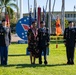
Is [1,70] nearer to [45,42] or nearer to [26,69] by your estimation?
[26,69]

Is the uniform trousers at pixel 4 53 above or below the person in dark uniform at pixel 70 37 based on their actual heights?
below

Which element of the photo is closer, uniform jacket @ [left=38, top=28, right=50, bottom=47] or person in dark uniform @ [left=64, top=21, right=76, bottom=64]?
uniform jacket @ [left=38, top=28, right=50, bottom=47]

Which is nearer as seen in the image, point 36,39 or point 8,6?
point 36,39

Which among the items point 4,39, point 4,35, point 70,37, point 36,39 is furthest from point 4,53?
point 70,37

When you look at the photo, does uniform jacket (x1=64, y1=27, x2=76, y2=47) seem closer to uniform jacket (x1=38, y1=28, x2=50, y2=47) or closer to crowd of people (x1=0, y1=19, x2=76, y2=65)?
crowd of people (x1=0, y1=19, x2=76, y2=65)

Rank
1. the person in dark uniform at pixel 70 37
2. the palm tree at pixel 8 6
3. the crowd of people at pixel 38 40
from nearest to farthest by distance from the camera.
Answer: the crowd of people at pixel 38 40
the person in dark uniform at pixel 70 37
the palm tree at pixel 8 6

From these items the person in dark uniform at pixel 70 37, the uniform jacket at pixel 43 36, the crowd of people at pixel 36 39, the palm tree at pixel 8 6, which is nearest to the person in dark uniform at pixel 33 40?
the crowd of people at pixel 36 39

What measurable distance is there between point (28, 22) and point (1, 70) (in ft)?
32.0

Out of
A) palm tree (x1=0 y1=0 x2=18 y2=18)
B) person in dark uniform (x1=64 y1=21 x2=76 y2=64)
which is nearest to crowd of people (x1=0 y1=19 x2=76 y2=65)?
person in dark uniform (x1=64 y1=21 x2=76 y2=64)

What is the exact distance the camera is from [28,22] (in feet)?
66.7

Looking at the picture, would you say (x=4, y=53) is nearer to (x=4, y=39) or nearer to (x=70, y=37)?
(x=4, y=39)

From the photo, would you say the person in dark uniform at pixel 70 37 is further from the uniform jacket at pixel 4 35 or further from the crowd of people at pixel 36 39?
the uniform jacket at pixel 4 35

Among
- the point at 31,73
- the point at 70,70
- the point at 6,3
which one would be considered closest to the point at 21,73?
the point at 31,73

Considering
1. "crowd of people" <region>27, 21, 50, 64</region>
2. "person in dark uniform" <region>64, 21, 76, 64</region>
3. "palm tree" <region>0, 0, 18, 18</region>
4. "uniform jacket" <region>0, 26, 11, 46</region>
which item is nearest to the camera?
"uniform jacket" <region>0, 26, 11, 46</region>
